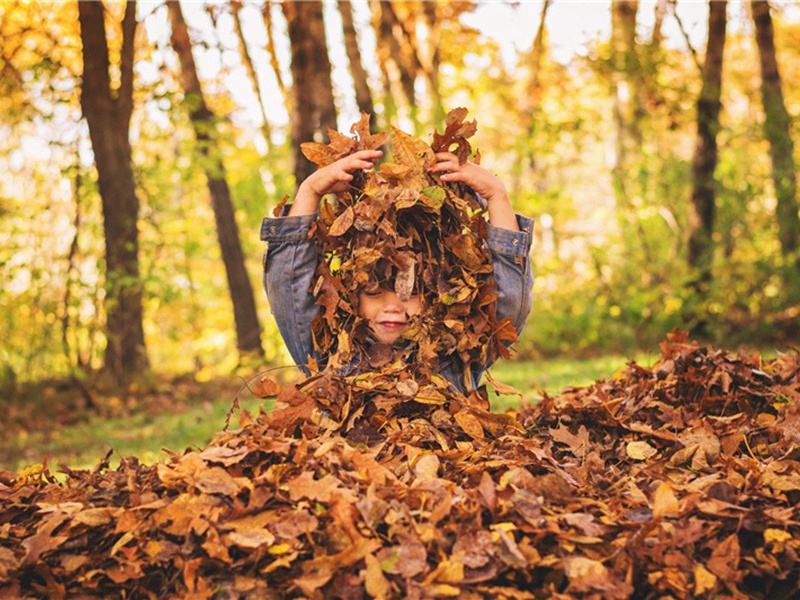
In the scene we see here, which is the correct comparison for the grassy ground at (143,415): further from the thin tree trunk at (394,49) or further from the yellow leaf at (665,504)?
the thin tree trunk at (394,49)

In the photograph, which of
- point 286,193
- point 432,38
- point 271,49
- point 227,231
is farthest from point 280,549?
point 432,38

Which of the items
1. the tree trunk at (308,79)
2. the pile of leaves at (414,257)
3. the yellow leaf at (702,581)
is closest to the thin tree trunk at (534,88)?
the tree trunk at (308,79)

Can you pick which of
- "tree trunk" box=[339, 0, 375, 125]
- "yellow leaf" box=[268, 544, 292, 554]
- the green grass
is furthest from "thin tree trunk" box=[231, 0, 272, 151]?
"yellow leaf" box=[268, 544, 292, 554]

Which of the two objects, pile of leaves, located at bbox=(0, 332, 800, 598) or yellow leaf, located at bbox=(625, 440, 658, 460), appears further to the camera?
yellow leaf, located at bbox=(625, 440, 658, 460)

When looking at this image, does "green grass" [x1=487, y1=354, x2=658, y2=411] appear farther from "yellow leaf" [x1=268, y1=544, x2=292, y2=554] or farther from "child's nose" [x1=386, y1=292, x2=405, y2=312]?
"yellow leaf" [x1=268, y1=544, x2=292, y2=554]

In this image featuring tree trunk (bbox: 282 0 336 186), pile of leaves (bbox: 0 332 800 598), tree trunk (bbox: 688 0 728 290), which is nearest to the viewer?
pile of leaves (bbox: 0 332 800 598)

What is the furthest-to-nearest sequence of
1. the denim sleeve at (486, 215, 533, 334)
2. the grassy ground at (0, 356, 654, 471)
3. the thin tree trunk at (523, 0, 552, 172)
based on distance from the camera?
the thin tree trunk at (523, 0, 552, 172) → the grassy ground at (0, 356, 654, 471) → the denim sleeve at (486, 215, 533, 334)

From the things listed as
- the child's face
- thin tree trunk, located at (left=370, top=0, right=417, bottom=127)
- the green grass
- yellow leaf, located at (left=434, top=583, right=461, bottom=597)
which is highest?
thin tree trunk, located at (left=370, top=0, right=417, bottom=127)

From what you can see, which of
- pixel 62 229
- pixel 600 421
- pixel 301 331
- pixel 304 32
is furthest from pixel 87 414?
pixel 600 421

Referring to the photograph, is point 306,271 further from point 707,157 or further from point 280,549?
point 707,157

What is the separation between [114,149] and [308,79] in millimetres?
2855

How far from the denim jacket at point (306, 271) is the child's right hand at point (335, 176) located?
10cm

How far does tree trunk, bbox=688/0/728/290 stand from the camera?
32.8 ft

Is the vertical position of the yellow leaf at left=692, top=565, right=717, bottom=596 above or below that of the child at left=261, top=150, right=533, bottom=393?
below
